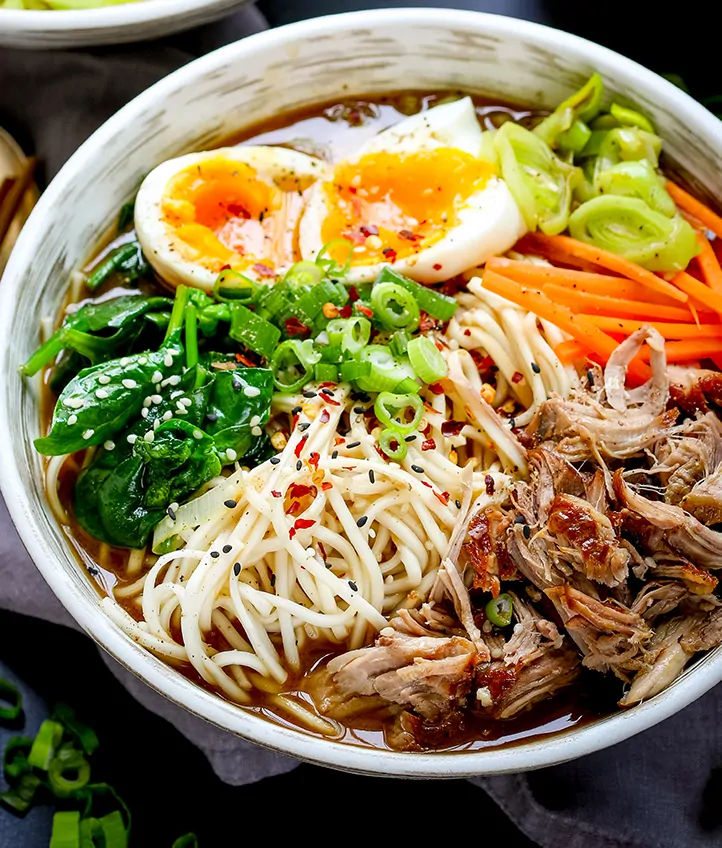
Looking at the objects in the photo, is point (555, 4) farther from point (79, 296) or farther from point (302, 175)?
point (79, 296)

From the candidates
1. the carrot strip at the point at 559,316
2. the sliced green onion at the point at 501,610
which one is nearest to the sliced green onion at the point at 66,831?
the sliced green onion at the point at 501,610

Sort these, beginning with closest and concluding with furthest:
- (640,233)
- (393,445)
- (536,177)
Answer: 1. (393,445)
2. (640,233)
3. (536,177)

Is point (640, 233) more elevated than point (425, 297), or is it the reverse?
point (640, 233)

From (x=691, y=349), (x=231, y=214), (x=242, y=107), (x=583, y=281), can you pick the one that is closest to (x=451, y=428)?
(x=583, y=281)

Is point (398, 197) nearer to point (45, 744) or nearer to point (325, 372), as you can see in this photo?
point (325, 372)

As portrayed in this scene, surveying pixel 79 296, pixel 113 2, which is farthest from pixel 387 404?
pixel 113 2
